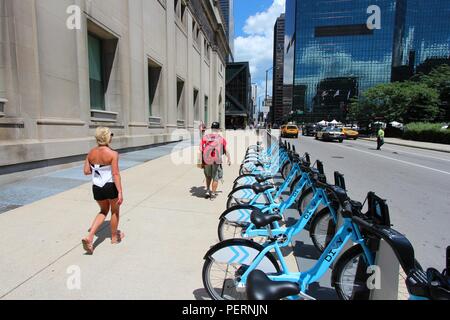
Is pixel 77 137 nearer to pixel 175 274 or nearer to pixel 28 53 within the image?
pixel 28 53

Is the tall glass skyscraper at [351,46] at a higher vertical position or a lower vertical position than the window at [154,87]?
higher

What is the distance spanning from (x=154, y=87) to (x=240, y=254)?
1706cm

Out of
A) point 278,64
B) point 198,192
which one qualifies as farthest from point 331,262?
point 278,64

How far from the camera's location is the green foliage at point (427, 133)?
85.8ft

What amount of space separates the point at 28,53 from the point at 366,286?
921 centimetres

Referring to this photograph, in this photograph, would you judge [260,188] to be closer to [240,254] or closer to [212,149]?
[240,254]

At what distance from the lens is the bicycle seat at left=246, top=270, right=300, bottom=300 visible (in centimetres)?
172

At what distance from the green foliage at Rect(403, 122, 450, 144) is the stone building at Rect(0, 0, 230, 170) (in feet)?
79.9

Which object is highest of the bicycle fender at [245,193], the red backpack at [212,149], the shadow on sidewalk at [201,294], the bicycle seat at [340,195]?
the red backpack at [212,149]

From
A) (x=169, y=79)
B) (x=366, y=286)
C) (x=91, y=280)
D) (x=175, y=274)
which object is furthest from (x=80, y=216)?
(x=169, y=79)

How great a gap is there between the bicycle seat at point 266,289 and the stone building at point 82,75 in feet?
24.0

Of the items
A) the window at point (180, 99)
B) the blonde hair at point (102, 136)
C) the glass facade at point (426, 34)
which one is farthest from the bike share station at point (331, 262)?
the glass facade at point (426, 34)

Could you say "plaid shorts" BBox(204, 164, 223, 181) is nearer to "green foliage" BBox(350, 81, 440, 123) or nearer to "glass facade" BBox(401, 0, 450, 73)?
"green foliage" BBox(350, 81, 440, 123)

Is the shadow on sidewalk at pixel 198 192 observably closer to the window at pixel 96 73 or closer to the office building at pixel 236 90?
the window at pixel 96 73
